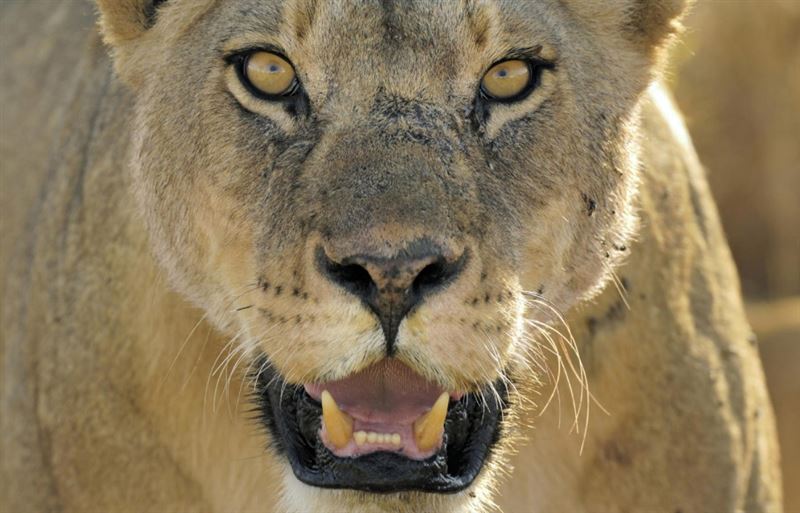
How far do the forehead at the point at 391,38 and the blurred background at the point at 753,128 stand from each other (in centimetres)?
472

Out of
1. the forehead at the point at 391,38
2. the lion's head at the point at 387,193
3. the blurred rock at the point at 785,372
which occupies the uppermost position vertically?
the forehead at the point at 391,38

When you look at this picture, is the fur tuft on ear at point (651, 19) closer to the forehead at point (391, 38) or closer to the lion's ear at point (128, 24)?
the forehead at point (391, 38)

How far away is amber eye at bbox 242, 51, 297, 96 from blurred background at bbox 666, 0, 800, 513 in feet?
15.6

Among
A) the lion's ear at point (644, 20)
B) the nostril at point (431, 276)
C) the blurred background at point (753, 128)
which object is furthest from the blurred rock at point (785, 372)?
the nostril at point (431, 276)

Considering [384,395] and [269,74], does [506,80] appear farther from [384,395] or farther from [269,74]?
[384,395]

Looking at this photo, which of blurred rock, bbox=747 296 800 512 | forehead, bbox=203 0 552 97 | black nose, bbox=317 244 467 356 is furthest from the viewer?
blurred rock, bbox=747 296 800 512

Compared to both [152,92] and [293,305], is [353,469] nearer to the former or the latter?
[293,305]

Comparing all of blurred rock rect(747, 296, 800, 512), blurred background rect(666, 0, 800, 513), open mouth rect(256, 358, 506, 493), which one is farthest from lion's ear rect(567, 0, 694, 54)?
blurred background rect(666, 0, 800, 513)

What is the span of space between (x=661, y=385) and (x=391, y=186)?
1.05 m

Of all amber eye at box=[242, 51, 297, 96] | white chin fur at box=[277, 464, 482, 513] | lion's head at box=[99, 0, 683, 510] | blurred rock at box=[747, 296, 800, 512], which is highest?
amber eye at box=[242, 51, 297, 96]

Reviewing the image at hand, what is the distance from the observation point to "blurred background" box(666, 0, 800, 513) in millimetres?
7652

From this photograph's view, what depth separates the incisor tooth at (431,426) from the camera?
2.61 m

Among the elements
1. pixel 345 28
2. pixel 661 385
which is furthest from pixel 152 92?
pixel 661 385

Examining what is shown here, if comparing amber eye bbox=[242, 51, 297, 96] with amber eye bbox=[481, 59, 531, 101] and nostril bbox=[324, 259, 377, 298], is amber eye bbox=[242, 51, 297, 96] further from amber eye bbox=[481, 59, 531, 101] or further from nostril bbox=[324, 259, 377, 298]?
nostril bbox=[324, 259, 377, 298]
